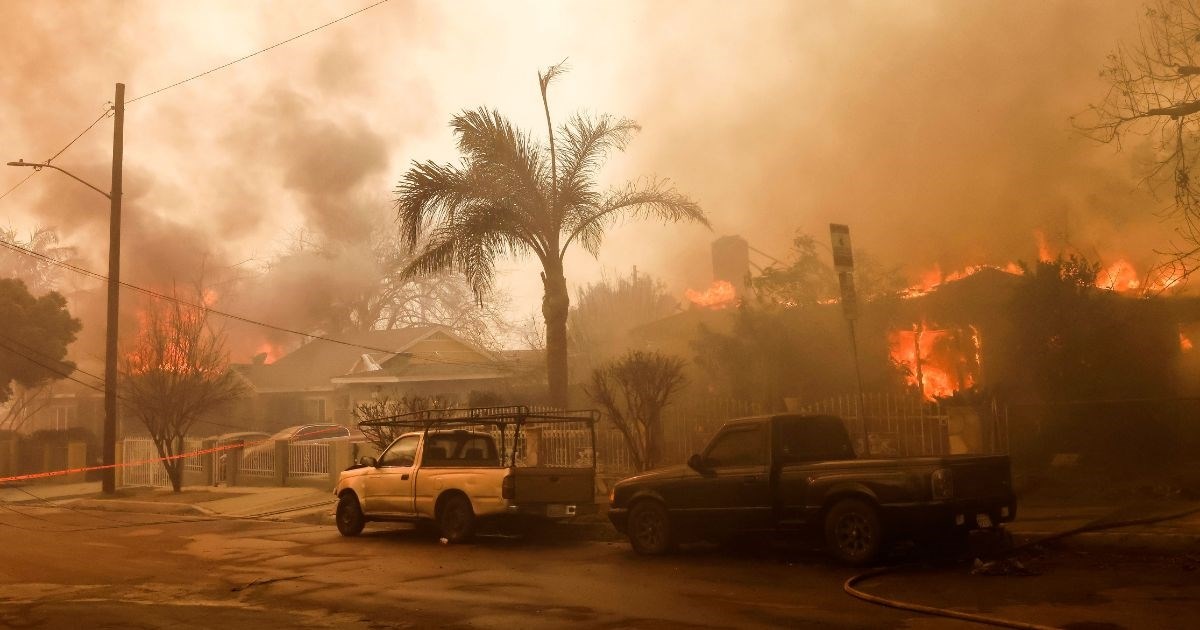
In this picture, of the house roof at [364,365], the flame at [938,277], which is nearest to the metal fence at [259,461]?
the house roof at [364,365]

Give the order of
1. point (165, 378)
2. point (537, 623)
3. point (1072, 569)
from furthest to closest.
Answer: point (165, 378)
point (1072, 569)
point (537, 623)

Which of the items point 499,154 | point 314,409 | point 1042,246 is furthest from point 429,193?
point 314,409

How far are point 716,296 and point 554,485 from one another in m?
23.2

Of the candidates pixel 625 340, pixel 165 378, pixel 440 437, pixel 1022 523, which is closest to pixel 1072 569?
pixel 1022 523

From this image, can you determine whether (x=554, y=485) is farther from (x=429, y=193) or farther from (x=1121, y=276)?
(x=1121, y=276)

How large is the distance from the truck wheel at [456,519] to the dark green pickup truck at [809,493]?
7.60 ft

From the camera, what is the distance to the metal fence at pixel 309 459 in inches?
874

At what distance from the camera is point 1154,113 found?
532 inches

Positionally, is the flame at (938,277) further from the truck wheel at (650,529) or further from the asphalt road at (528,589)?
the truck wheel at (650,529)

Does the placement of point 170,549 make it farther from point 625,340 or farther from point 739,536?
point 625,340

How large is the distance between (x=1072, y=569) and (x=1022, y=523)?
94.3 inches

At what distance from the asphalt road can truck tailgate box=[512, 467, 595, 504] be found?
65cm

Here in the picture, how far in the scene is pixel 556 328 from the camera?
68.9 feet

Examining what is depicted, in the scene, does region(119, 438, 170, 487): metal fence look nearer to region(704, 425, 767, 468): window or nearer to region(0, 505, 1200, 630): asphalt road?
region(0, 505, 1200, 630): asphalt road
